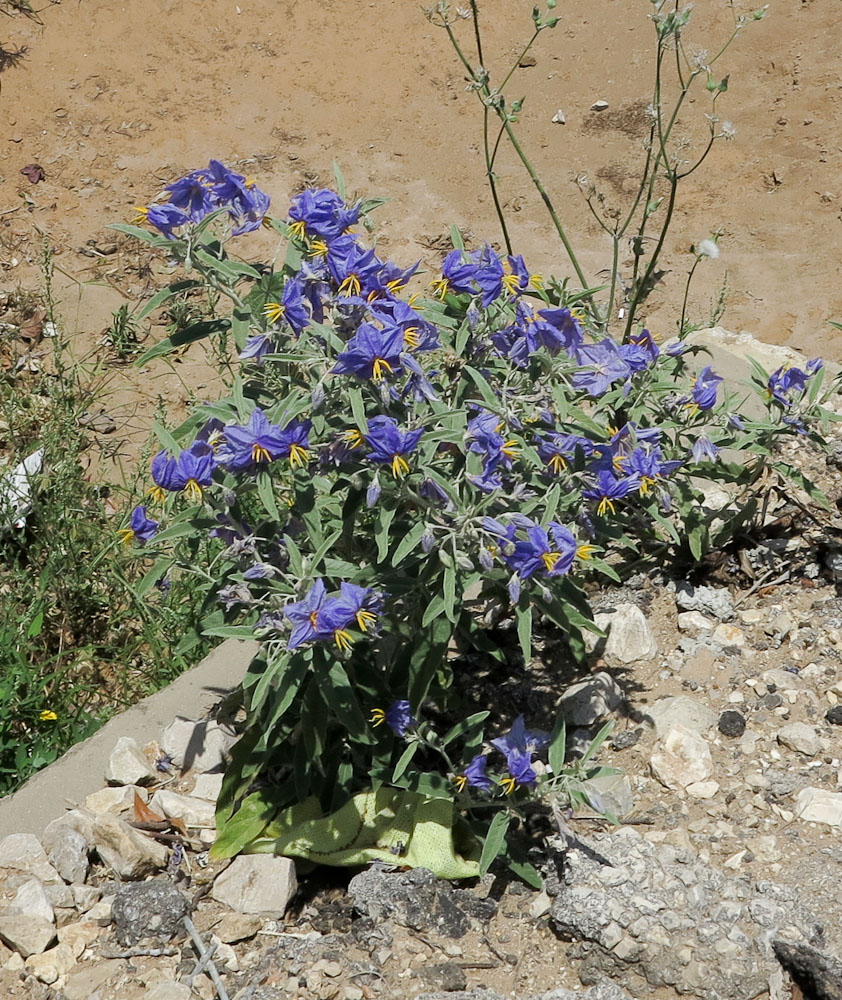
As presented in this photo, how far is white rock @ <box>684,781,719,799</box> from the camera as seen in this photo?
9.65 ft

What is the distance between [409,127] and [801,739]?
582 cm

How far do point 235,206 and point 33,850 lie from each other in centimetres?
178

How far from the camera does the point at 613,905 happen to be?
2.57 metres

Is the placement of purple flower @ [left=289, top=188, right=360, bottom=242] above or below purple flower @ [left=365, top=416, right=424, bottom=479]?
above

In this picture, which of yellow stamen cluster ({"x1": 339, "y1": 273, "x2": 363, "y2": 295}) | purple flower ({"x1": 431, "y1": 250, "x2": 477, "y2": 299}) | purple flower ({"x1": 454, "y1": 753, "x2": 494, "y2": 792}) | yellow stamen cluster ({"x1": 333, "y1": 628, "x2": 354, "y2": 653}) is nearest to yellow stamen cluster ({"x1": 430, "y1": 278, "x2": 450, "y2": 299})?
purple flower ({"x1": 431, "y1": 250, "x2": 477, "y2": 299})

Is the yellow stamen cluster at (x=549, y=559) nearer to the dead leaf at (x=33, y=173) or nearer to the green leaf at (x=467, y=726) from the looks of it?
the green leaf at (x=467, y=726)

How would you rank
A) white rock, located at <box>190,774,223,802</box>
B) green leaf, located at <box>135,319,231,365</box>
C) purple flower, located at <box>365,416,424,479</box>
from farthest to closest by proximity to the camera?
white rock, located at <box>190,774,223,802</box>
green leaf, located at <box>135,319,231,365</box>
purple flower, located at <box>365,416,424,479</box>

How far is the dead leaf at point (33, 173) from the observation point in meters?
7.05

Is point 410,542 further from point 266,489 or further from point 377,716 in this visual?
point 377,716

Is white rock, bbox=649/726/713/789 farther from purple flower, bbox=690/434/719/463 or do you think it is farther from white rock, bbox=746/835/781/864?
purple flower, bbox=690/434/719/463

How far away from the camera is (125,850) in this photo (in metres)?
2.94

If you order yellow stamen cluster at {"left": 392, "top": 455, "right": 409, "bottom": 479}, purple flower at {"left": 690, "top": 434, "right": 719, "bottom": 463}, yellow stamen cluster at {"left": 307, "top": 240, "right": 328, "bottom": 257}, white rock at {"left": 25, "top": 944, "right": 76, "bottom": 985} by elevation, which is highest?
yellow stamen cluster at {"left": 307, "top": 240, "right": 328, "bottom": 257}

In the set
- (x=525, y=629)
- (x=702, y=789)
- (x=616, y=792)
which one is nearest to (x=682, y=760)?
(x=702, y=789)

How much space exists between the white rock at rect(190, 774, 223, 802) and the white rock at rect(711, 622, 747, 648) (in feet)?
5.11
